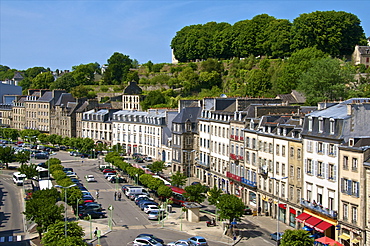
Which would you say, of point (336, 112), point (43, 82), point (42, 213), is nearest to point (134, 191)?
point (42, 213)

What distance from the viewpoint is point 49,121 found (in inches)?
5123

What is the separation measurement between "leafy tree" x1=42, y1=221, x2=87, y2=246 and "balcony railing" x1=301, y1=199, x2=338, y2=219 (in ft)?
67.8

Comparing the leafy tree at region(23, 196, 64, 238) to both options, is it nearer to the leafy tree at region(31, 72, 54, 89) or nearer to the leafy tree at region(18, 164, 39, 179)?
the leafy tree at region(18, 164, 39, 179)

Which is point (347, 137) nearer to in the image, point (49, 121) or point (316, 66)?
point (316, 66)

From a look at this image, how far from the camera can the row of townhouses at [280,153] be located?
1713 inches

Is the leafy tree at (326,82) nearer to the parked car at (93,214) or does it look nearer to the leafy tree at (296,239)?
the parked car at (93,214)

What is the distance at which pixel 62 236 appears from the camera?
39719mm

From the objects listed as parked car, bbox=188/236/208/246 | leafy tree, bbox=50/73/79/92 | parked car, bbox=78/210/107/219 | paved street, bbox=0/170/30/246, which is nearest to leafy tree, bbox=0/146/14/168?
paved street, bbox=0/170/30/246

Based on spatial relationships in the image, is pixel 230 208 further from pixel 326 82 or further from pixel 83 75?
pixel 83 75

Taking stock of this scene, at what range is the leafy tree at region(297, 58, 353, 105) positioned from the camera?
3219 inches

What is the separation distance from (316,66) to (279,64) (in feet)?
110

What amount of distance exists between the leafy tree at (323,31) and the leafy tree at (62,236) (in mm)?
85053

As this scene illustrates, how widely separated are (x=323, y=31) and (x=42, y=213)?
8737cm

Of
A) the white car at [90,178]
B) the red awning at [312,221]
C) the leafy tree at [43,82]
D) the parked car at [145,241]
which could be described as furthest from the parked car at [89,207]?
the leafy tree at [43,82]
